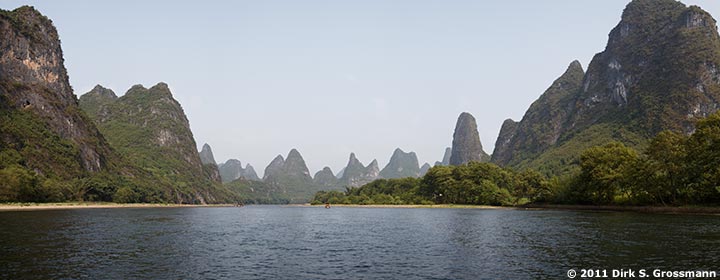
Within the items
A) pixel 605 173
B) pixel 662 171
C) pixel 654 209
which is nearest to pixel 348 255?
pixel 662 171

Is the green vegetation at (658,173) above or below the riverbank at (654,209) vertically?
above

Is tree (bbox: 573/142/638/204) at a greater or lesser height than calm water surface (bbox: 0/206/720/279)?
greater

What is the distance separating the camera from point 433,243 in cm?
5006

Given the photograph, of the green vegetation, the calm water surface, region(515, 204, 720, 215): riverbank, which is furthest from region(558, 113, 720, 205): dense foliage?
the calm water surface

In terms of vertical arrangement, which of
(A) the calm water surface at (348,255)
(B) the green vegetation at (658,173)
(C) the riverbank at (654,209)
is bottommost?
(A) the calm water surface at (348,255)

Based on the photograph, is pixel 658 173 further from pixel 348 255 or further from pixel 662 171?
pixel 348 255

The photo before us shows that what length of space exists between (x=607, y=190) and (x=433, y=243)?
9610 centimetres

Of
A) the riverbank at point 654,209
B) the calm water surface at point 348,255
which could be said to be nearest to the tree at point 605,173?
the riverbank at point 654,209

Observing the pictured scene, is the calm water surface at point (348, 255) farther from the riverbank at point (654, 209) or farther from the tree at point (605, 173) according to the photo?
the tree at point (605, 173)

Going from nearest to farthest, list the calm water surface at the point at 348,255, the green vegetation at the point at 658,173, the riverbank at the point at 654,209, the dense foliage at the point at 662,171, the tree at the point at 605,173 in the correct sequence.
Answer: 1. the calm water surface at the point at 348,255
2. the riverbank at the point at 654,209
3. the dense foliage at the point at 662,171
4. the green vegetation at the point at 658,173
5. the tree at the point at 605,173

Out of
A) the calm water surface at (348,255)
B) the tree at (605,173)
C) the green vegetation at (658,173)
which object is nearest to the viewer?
the calm water surface at (348,255)

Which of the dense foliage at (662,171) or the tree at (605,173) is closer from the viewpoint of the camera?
the dense foliage at (662,171)

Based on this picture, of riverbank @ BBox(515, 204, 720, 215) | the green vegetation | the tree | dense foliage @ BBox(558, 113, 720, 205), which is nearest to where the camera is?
riverbank @ BBox(515, 204, 720, 215)

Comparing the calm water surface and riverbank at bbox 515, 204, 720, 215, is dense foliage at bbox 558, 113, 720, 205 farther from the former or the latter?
the calm water surface
